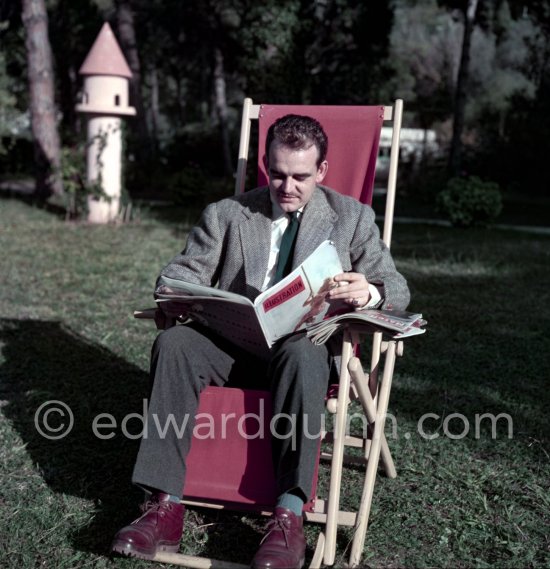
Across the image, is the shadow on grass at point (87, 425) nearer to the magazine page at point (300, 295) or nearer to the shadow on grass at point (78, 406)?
the shadow on grass at point (78, 406)

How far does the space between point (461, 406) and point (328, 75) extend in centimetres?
1524

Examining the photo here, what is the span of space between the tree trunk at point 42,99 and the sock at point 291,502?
37.8 feet

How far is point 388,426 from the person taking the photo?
3682 millimetres

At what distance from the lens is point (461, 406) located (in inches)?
155

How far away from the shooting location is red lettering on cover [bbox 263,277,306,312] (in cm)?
246

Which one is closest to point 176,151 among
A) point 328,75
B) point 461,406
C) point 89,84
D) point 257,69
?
point 328,75

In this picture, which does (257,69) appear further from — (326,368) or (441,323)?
(326,368)

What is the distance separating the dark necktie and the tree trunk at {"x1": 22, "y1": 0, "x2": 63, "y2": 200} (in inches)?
428

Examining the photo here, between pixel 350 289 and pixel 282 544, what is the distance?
2.81ft

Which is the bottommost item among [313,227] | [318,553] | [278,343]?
[318,553]

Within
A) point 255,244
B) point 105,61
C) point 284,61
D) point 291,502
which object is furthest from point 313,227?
point 284,61

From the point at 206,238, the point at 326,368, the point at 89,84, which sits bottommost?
the point at 326,368

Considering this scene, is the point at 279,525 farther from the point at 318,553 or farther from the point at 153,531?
the point at 153,531

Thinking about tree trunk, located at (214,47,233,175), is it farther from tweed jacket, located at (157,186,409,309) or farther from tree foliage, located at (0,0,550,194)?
tweed jacket, located at (157,186,409,309)
